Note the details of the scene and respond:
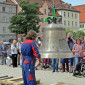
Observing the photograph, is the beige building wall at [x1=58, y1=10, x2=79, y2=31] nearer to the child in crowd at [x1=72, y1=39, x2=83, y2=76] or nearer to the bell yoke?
the child in crowd at [x1=72, y1=39, x2=83, y2=76]

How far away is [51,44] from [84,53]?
5.92m

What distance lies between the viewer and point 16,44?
16.8m

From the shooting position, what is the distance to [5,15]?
210 feet

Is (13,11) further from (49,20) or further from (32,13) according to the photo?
(49,20)

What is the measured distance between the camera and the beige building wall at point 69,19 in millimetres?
78688

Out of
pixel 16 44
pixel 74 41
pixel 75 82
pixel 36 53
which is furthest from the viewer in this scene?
pixel 16 44

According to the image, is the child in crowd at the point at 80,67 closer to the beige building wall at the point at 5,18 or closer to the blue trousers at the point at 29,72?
the blue trousers at the point at 29,72

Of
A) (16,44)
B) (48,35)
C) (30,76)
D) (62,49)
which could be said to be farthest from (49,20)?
(16,44)

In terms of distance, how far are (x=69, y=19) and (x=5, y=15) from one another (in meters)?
25.0

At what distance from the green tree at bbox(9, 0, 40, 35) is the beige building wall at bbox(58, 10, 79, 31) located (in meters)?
21.1

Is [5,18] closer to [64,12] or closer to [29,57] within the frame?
[64,12]

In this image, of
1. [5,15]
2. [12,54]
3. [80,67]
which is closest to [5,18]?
[5,15]

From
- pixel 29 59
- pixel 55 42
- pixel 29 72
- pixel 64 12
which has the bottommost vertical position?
pixel 29 72

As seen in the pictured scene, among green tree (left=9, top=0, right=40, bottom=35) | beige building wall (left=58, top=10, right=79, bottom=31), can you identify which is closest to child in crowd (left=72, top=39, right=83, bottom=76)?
green tree (left=9, top=0, right=40, bottom=35)
